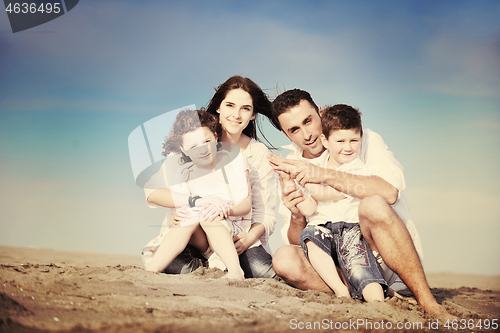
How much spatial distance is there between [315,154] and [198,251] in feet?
4.58

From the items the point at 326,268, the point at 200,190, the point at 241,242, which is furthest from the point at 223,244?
the point at 326,268

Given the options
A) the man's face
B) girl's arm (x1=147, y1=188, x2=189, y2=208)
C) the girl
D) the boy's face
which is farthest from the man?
girl's arm (x1=147, y1=188, x2=189, y2=208)

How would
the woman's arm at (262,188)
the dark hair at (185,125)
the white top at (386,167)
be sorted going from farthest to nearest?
the woman's arm at (262,188)
the dark hair at (185,125)
the white top at (386,167)

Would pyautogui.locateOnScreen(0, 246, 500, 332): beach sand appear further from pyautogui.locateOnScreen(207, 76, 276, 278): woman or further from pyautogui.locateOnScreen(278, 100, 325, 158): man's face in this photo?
pyautogui.locateOnScreen(278, 100, 325, 158): man's face

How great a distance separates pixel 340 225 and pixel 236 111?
5.13ft

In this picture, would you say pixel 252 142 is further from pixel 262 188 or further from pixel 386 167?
pixel 386 167

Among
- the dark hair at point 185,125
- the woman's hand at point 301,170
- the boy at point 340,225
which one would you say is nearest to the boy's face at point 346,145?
the boy at point 340,225

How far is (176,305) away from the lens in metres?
1.88

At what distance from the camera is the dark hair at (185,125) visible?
3.36 m

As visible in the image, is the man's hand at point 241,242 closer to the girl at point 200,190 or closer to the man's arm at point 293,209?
the girl at point 200,190

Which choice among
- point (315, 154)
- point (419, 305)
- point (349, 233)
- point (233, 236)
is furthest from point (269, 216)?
point (419, 305)

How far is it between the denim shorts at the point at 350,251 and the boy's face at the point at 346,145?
53 centimetres

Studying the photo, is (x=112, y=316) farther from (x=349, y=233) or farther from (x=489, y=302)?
(x=489, y=302)

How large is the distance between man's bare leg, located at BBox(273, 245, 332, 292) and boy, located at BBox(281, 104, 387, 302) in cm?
14
